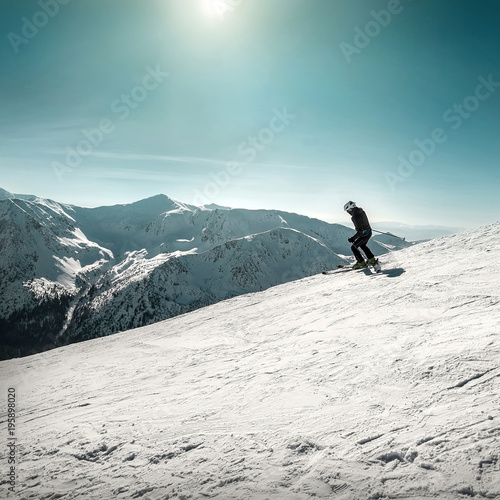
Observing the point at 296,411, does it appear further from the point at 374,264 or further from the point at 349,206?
the point at 349,206

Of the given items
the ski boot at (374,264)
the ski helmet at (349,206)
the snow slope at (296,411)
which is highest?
the ski helmet at (349,206)

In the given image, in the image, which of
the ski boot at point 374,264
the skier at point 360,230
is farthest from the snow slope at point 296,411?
the skier at point 360,230

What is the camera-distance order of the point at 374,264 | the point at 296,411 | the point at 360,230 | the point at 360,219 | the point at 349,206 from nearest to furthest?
1. the point at 296,411
2. the point at 374,264
3. the point at 360,219
4. the point at 349,206
5. the point at 360,230

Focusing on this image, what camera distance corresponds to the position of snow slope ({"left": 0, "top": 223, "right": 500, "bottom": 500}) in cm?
355

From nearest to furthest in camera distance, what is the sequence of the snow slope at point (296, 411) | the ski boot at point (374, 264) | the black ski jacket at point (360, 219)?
the snow slope at point (296, 411) → the ski boot at point (374, 264) → the black ski jacket at point (360, 219)

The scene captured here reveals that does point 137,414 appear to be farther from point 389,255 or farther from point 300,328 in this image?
point 389,255

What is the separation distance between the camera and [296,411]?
4.94m

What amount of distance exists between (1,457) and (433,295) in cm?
1062

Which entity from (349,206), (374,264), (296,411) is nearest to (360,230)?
(349,206)

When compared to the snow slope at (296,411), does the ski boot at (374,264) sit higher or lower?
higher

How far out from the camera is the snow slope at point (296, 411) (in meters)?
3.55

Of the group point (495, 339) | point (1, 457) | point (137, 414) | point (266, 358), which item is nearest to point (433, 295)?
point (495, 339)

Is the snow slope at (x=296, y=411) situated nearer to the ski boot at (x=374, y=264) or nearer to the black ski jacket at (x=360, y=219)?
the ski boot at (x=374, y=264)

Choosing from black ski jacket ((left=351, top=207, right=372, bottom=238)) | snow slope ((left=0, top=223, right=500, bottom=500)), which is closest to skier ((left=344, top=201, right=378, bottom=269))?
black ski jacket ((left=351, top=207, right=372, bottom=238))
